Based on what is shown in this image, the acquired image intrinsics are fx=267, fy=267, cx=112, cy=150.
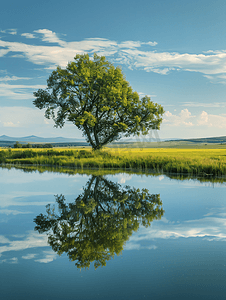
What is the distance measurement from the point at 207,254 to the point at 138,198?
513cm

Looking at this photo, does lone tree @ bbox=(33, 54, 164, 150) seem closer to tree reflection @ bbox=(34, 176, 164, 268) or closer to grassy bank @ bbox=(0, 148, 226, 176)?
grassy bank @ bbox=(0, 148, 226, 176)

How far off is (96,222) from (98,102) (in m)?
28.8

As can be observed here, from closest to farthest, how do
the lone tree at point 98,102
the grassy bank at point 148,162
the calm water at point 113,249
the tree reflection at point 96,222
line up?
the calm water at point 113,249, the tree reflection at point 96,222, the grassy bank at point 148,162, the lone tree at point 98,102

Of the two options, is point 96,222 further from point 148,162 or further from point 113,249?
point 148,162

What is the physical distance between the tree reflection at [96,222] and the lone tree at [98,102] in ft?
72.4

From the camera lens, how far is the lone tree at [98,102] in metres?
33.0

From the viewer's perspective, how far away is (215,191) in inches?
472

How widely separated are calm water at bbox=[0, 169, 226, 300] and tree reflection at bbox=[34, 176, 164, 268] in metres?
0.02

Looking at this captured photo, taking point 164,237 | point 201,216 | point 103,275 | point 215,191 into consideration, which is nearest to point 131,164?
point 215,191

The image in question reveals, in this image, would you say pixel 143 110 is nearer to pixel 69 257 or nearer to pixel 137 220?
pixel 137 220

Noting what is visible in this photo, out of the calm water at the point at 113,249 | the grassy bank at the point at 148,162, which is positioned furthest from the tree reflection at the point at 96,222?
the grassy bank at the point at 148,162

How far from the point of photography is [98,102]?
114 ft

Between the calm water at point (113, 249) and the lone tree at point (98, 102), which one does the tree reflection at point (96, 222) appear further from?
the lone tree at point (98, 102)

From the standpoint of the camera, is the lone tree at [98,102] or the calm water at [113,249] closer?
the calm water at [113,249]
